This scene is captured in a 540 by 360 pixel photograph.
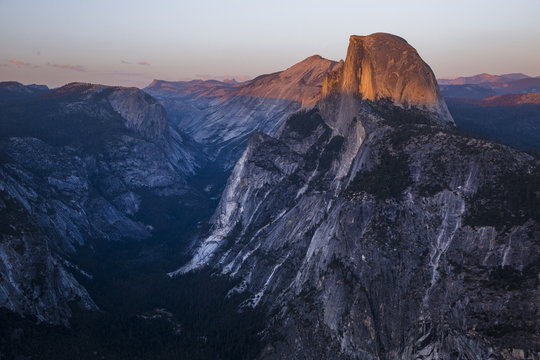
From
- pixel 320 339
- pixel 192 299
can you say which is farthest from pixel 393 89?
pixel 192 299

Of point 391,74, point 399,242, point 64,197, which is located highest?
point 391,74

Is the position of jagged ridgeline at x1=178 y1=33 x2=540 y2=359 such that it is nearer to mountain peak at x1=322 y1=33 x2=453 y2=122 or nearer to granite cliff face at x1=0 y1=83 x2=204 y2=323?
mountain peak at x1=322 y1=33 x2=453 y2=122

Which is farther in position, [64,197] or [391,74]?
[64,197]

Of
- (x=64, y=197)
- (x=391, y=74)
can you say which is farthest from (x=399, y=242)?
(x=64, y=197)

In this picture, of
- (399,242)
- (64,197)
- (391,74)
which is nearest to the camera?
(399,242)

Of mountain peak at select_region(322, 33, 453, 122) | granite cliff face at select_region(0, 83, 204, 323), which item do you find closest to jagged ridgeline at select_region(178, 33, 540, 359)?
mountain peak at select_region(322, 33, 453, 122)

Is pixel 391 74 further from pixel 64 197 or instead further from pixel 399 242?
pixel 64 197

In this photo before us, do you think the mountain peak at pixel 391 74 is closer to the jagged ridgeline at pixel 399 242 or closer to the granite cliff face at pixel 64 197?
the jagged ridgeline at pixel 399 242

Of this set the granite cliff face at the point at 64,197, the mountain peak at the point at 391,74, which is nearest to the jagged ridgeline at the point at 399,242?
the mountain peak at the point at 391,74
